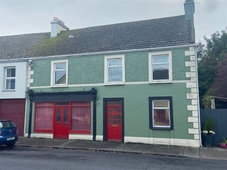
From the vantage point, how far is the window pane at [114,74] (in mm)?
13852

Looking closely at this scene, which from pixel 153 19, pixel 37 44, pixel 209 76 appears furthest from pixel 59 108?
pixel 209 76

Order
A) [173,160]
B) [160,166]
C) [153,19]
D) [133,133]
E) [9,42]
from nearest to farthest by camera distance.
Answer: [160,166] → [173,160] → [133,133] → [153,19] → [9,42]

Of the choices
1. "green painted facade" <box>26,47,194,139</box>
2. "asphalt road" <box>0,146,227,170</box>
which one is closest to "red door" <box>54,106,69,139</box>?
"green painted facade" <box>26,47,194,139</box>

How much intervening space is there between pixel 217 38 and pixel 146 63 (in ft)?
77.0

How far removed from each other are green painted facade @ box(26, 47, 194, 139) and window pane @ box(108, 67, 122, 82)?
0.46 m

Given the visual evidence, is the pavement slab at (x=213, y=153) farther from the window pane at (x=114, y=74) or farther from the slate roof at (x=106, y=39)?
the window pane at (x=114, y=74)

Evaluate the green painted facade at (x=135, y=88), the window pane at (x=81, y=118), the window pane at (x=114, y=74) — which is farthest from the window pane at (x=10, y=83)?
the window pane at (x=114, y=74)

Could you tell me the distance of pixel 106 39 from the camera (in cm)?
1553

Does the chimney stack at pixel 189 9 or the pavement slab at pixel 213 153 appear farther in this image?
the chimney stack at pixel 189 9

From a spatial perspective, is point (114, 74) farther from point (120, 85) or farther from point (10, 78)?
point (10, 78)

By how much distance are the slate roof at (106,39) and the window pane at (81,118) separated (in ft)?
12.7

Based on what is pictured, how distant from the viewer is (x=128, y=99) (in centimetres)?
1335

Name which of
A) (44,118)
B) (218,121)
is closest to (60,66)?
(44,118)

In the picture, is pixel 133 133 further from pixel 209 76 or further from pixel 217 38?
pixel 217 38
